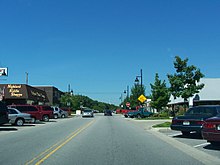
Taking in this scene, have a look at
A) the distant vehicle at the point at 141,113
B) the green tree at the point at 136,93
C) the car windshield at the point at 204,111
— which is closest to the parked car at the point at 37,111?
the distant vehicle at the point at 141,113

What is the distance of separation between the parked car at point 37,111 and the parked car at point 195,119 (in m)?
21.2

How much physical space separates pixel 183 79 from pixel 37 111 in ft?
50.9

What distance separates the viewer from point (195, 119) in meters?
16.3

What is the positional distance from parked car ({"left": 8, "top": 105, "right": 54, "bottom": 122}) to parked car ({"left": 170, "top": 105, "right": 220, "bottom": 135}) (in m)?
21.2

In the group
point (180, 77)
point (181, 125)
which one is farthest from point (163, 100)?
point (181, 125)

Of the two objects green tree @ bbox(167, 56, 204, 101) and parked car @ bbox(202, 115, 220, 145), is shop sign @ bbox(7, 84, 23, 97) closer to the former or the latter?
green tree @ bbox(167, 56, 204, 101)

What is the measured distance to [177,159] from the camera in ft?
34.7

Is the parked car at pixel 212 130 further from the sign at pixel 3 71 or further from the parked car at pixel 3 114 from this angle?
the sign at pixel 3 71

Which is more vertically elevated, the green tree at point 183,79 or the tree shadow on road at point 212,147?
the green tree at point 183,79

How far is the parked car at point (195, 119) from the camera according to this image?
52.9ft

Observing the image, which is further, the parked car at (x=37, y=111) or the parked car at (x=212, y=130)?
the parked car at (x=37, y=111)

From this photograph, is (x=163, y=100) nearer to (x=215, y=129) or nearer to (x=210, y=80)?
(x=210, y=80)

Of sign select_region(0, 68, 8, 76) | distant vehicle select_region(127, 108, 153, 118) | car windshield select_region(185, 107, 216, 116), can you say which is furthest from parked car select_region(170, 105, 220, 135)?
sign select_region(0, 68, 8, 76)

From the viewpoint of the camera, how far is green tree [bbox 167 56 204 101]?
34.8m
